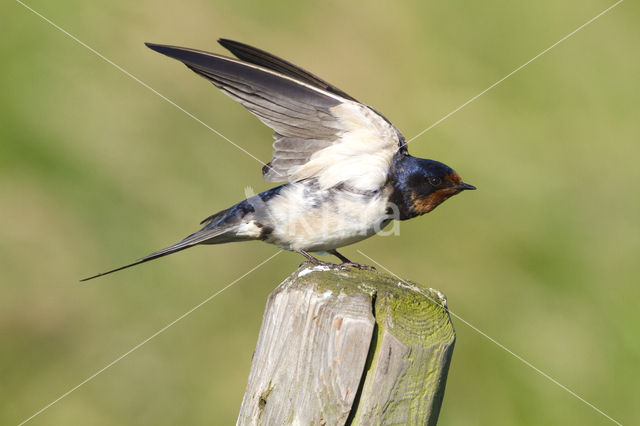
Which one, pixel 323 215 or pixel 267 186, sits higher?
pixel 267 186

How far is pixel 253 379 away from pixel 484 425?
163 inches

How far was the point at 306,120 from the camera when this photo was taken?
3400 millimetres

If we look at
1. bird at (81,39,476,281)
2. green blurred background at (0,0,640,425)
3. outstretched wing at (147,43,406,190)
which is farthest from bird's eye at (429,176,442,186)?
green blurred background at (0,0,640,425)

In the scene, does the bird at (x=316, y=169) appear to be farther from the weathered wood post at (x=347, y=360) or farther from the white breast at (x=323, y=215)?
the weathered wood post at (x=347, y=360)

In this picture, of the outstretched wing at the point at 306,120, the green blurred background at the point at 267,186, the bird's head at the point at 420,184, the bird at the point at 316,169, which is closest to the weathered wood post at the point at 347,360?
the bird at the point at 316,169

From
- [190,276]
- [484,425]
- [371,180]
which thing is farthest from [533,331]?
[371,180]

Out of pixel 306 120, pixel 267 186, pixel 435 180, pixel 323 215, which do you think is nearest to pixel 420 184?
pixel 435 180

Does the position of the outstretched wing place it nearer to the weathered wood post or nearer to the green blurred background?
the weathered wood post

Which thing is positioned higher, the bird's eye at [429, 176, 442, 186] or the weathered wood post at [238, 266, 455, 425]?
the bird's eye at [429, 176, 442, 186]

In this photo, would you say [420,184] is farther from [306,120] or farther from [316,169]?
[306,120]

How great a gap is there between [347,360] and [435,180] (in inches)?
72.4

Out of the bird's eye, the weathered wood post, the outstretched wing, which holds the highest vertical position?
the outstretched wing

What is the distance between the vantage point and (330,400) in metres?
2.04

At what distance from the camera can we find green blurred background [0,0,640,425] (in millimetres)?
5859
